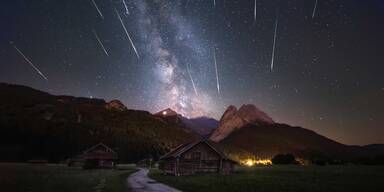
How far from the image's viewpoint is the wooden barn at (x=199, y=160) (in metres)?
61.0

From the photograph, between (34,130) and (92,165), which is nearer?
(92,165)

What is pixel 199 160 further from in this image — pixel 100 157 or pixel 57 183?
pixel 100 157

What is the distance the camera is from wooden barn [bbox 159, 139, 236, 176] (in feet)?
200

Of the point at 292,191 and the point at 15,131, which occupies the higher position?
the point at 15,131

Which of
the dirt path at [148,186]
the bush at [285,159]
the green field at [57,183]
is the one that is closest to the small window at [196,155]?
the green field at [57,183]

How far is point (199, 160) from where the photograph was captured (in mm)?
62469

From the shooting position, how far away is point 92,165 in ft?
313

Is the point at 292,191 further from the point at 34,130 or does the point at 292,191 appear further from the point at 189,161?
the point at 34,130

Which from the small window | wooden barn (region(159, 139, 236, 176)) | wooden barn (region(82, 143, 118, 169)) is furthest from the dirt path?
wooden barn (region(82, 143, 118, 169))

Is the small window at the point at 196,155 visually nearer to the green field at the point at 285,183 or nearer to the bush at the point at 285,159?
the green field at the point at 285,183

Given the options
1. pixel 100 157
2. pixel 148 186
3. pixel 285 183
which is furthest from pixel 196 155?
pixel 100 157

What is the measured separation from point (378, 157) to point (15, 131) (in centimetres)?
15767

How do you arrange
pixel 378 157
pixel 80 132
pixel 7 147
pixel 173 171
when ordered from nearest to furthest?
pixel 173 171
pixel 378 157
pixel 7 147
pixel 80 132

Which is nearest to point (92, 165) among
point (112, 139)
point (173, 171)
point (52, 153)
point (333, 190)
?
point (173, 171)
